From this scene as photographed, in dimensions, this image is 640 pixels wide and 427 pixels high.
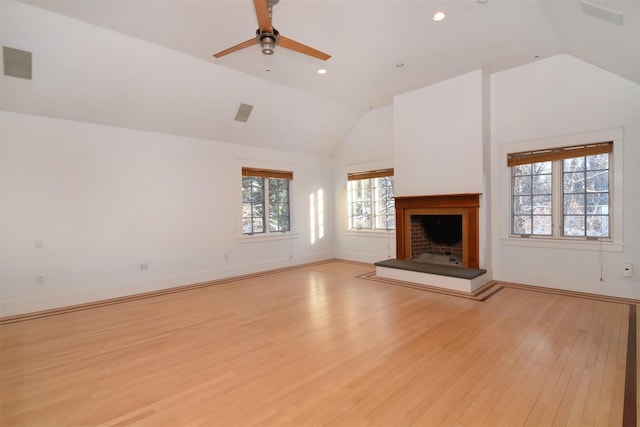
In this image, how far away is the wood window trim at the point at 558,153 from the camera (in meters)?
4.15

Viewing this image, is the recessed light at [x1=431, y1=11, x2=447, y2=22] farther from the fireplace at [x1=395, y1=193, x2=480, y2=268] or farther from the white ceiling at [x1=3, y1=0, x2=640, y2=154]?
the fireplace at [x1=395, y1=193, x2=480, y2=268]

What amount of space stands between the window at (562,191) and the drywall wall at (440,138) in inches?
30.0

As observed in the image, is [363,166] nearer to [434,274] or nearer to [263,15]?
[434,274]

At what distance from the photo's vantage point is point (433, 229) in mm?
5980

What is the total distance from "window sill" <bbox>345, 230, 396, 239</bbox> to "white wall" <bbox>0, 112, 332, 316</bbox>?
6.86ft

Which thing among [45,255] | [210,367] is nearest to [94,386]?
[210,367]

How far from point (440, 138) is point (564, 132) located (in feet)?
5.59

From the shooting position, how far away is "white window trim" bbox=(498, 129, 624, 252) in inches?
158

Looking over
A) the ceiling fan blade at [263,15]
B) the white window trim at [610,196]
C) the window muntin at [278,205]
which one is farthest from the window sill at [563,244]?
the ceiling fan blade at [263,15]

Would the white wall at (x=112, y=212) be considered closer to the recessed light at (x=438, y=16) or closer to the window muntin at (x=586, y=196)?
the recessed light at (x=438, y=16)

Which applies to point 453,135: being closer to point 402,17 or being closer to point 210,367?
point 402,17

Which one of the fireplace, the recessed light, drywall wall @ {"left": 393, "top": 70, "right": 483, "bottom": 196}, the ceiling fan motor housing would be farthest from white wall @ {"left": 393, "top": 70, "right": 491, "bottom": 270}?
the ceiling fan motor housing

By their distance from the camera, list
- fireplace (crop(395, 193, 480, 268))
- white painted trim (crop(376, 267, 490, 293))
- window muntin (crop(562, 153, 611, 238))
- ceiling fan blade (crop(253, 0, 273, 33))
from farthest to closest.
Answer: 1. fireplace (crop(395, 193, 480, 268))
2. white painted trim (crop(376, 267, 490, 293))
3. window muntin (crop(562, 153, 611, 238))
4. ceiling fan blade (crop(253, 0, 273, 33))

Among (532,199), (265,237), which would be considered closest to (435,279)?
(532,199)
